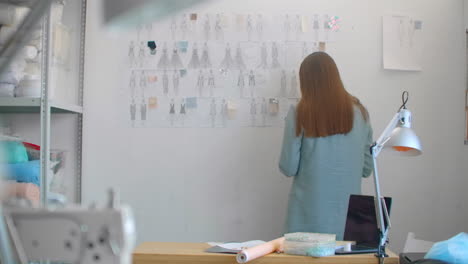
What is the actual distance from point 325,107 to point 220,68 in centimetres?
85

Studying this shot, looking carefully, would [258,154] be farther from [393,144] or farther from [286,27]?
[393,144]

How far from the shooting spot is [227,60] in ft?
10.1

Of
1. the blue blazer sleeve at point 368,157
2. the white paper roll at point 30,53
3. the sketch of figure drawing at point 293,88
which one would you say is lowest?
the blue blazer sleeve at point 368,157

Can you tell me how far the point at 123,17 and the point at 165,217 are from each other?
8.22ft

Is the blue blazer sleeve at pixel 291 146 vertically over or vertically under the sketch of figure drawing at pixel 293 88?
under

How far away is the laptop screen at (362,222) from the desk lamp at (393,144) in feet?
0.17

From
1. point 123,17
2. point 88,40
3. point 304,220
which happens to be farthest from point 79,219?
point 88,40

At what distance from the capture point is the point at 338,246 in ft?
6.06

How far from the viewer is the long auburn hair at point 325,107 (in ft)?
7.91

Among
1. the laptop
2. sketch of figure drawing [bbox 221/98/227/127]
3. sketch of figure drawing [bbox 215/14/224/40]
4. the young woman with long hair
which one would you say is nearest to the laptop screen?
the laptop

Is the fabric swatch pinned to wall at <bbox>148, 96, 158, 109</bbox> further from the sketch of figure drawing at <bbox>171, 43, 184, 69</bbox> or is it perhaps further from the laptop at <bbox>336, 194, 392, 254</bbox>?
the laptop at <bbox>336, 194, 392, 254</bbox>

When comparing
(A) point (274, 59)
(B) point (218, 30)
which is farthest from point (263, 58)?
(B) point (218, 30)

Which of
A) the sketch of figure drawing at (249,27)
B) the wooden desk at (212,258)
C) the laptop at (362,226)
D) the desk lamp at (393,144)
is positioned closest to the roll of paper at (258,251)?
the wooden desk at (212,258)

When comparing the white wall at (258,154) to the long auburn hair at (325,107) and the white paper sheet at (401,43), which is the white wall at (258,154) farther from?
the long auburn hair at (325,107)
